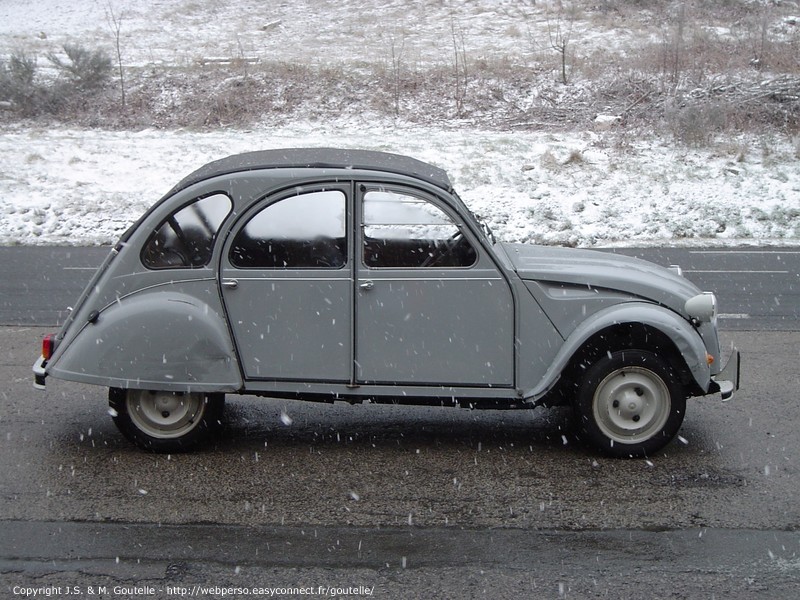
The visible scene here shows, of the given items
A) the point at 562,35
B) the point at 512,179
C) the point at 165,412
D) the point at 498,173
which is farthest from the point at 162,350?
the point at 562,35

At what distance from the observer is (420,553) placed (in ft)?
14.1

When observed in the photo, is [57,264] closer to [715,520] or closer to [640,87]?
[715,520]

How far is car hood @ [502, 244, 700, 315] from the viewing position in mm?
5371

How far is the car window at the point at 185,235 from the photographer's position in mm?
5375

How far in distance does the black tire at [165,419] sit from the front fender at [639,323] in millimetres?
1989

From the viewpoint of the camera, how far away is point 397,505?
482cm

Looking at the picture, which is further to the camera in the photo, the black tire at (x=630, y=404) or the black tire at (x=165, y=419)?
the black tire at (x=165, y=419)

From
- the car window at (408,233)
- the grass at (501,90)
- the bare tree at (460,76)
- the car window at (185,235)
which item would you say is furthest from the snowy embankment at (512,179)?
the car window at (185,235)

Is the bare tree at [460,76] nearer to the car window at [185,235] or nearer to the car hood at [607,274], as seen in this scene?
the car hood at [607,274]

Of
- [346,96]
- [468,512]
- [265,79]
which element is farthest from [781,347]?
[265,79]

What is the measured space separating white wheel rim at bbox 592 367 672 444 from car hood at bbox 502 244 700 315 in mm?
480

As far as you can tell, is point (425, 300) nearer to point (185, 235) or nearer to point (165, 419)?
point (185, 235)

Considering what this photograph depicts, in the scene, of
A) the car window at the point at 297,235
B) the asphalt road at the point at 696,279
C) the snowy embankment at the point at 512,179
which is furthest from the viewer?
the snowy embankment at the point at 512,179

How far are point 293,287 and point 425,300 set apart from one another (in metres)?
0.78
